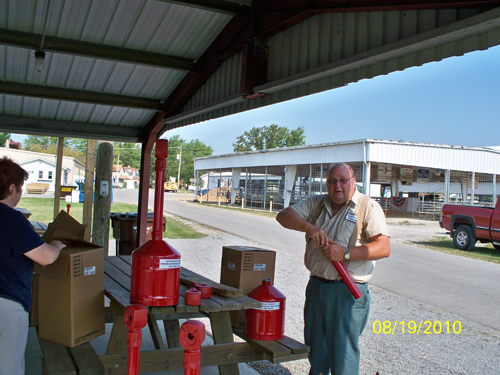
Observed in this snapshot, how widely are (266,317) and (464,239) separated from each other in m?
12.6

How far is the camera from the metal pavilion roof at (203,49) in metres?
3.01

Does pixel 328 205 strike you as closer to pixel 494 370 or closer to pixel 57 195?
pixel 494 370

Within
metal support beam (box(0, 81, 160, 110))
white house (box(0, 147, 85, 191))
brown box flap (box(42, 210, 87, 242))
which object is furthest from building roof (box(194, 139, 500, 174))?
white house (box(0, 147, 85, 191))

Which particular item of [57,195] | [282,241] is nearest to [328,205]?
[57,195]

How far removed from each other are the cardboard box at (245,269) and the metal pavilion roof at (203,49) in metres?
1.72

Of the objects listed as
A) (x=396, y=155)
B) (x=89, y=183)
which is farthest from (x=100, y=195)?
(x=396, y=155)

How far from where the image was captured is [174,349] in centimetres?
307

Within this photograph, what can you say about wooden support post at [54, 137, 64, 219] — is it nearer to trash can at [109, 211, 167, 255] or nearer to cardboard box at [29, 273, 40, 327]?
trash can at [109, 211, 167, 255]

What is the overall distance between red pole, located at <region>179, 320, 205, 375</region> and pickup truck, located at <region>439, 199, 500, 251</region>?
13044 millimetres

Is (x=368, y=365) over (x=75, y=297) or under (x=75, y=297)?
under

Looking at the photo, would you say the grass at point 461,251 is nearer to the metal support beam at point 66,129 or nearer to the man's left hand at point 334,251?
the metal support beam at point 66,129

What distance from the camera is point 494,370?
14.5 ft

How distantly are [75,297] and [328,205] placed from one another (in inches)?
Result: 76.3

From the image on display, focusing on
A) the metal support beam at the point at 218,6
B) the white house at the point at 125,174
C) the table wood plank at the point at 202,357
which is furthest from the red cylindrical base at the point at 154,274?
the white house at the point at 125,174
